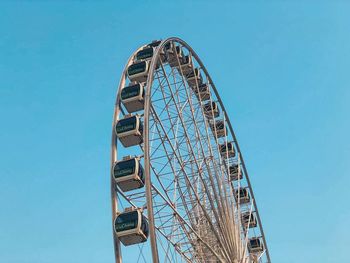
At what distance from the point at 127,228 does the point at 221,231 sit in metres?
6.21

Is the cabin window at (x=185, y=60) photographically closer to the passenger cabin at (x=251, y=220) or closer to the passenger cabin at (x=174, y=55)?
the passenger cabin at (x=174, y=55)

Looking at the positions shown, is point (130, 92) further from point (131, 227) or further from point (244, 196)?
point (244, 196)

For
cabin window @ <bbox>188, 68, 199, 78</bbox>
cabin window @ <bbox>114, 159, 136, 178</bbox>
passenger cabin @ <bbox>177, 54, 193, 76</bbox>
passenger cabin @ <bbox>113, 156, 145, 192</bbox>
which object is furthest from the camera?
cabin window @ <bbox>188, 68, 199, 78</bbox>

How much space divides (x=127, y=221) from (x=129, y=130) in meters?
4.74

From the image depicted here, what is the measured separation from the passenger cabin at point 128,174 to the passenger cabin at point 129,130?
1388 mm

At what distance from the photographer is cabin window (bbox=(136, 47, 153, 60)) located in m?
27.0

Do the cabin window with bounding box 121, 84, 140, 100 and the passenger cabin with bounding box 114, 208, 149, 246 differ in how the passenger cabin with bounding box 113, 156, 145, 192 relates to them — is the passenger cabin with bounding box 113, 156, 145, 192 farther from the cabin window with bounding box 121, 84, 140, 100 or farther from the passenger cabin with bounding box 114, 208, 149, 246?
the cabin window with bounding box 121, 84, 140, 100

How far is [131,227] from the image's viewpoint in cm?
2025

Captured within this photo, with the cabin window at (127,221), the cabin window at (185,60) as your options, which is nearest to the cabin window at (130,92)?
the cabin window at (127,221)

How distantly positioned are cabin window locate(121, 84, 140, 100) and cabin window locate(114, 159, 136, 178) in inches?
162

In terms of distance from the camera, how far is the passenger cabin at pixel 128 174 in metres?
21.7

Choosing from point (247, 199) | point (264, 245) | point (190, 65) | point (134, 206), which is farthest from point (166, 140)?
point (264, 245)

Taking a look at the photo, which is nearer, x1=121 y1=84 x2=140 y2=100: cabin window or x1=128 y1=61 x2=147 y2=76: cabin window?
x1=121 y1=84 x2=140 y2=100: cabin window

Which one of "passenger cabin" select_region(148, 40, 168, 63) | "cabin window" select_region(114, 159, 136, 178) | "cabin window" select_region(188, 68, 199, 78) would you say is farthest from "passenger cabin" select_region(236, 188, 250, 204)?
"cabin window" select_region(114, 159, 136, 178)
